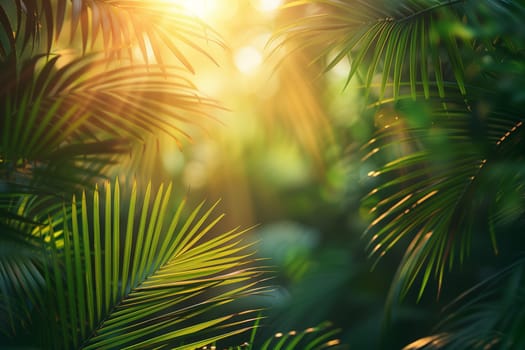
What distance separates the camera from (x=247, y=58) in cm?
192

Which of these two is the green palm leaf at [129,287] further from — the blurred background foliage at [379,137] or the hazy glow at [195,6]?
the hazy glow at [195,6]

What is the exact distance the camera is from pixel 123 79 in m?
1.00

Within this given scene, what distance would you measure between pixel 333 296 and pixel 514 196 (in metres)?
2.80

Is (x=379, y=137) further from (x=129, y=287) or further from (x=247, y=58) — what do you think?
(x=247, y=58)

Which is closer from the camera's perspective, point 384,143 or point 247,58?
point 384,143

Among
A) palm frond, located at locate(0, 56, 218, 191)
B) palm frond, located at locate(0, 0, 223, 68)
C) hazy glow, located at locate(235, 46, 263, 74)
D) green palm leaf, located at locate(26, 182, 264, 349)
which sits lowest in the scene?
green palm leaf, located at locate(26, 182, 264, 349)

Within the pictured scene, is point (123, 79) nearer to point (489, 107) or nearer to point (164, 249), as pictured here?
point (164, 249)

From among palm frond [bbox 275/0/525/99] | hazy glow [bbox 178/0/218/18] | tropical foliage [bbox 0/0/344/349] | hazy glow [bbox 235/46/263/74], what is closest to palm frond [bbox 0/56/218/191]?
tropical foliage [bbox 0/0/344/349]

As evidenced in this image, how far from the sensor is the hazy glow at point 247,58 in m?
1.87

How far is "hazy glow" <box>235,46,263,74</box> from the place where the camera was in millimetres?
1867

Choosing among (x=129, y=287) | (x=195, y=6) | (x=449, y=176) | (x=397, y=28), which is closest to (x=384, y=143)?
(x=449, y=176)

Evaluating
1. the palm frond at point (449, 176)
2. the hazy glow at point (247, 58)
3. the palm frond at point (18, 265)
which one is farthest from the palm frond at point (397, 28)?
the hazy glow at point (247, 58)

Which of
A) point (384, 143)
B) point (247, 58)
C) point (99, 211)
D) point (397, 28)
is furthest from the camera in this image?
point (247, 58)

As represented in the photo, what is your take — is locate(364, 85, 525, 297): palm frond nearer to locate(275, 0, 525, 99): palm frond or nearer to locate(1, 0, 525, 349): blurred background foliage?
locate(1, 0, 525, 349): blurred background foliage
